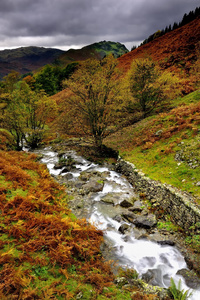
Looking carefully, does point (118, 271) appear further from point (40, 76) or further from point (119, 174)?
point (40, 76)

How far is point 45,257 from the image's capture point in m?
5.01

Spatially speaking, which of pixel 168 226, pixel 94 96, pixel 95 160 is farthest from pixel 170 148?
pixel 94 96

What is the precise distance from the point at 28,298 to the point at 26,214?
3.11 m

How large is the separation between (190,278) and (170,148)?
8.94 m

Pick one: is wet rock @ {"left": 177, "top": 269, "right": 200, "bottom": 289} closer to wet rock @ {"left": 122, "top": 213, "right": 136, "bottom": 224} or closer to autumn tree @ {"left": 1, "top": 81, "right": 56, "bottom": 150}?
wet rock @ {"left": 122, "top": 213, "right": 136, "bottom": 224}

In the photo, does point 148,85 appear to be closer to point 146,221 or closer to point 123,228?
point 146,221

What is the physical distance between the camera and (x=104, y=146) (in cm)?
2041

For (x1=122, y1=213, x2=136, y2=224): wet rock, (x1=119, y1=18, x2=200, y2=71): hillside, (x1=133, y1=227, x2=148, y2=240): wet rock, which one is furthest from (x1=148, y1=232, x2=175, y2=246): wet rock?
(x1=119, y1=18, x2=200, y2=71): hillside

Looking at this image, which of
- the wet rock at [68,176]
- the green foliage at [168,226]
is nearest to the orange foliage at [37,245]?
the green foliage at [168,226]

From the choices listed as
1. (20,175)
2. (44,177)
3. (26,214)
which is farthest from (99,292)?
(44,177)

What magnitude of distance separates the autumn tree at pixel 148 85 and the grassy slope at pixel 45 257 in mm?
20964

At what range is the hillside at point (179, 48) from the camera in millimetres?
34650

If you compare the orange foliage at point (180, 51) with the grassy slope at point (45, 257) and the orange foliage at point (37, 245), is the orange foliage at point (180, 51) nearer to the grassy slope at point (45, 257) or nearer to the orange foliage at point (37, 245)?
the orange foliage at point (37, 245)

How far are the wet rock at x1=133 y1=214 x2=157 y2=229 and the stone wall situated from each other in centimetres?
96
